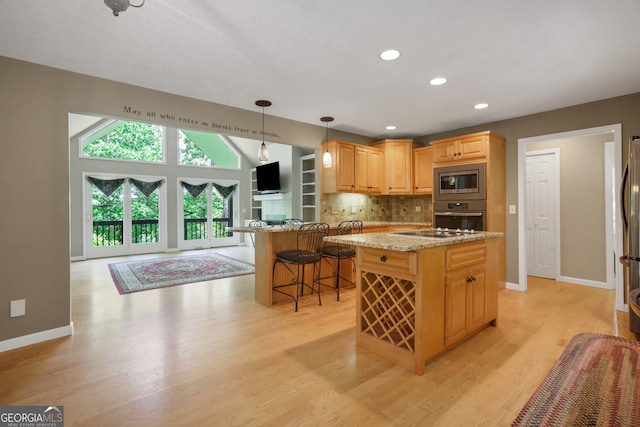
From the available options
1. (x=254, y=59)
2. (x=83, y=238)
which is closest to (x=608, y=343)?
(x=254, y=59)

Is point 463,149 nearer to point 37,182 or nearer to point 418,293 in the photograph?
point 418,293

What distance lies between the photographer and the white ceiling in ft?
6.50

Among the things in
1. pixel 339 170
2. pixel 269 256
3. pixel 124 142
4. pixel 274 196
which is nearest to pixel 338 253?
pixel 269 256

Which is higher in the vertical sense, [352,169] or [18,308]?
[352,169]

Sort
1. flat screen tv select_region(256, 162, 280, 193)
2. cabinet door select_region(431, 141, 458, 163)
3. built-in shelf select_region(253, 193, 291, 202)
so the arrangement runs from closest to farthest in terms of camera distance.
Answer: cabinet door select_region(431, 141, 458, 163) < built-in shelf select_region(253, 193, 291, 202) < flat screen tv select_region(256, 162, 280, 193)

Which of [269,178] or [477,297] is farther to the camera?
[269,178]

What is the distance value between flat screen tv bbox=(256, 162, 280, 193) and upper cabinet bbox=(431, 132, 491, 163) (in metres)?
4.04

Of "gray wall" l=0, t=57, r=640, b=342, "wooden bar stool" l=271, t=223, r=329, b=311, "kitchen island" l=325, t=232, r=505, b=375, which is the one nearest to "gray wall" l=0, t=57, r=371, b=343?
"gray wall" l=0, t=57, r=640, b=342

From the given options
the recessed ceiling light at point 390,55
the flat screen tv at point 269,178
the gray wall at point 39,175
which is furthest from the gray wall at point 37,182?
the flat screen tv at point 269,178

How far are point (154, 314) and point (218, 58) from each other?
268 cm

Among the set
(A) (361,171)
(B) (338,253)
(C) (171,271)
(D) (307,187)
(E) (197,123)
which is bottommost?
(C) (171,271)

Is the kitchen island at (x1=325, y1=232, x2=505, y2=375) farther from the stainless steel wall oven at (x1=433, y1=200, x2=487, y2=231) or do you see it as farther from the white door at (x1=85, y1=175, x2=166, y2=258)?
the white door at (x1=85, y1=175, x2=166, y2=258)

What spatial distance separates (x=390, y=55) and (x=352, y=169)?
2499 millimetres

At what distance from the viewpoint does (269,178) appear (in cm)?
784
